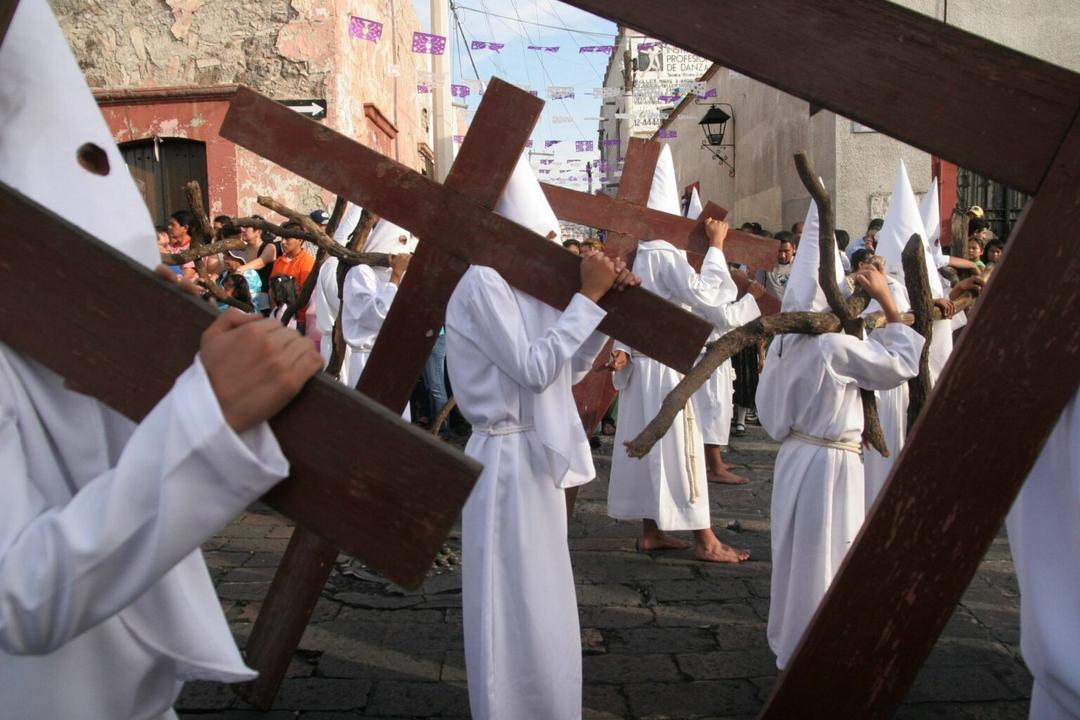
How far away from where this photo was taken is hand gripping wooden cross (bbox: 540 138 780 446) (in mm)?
4797

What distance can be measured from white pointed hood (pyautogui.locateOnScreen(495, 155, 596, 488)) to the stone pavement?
989 millimetres

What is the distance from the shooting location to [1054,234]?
1412 mm

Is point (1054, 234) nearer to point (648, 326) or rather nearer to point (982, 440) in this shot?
point (982, 440)

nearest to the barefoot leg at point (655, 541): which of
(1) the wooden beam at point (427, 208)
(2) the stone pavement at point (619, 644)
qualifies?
(2) the stone pavement at point (619, 644)

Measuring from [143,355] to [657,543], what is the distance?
4984 millimetres

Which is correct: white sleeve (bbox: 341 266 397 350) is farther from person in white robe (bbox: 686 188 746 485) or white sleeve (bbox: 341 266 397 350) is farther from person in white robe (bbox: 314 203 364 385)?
person in white robe (bbox: 686 188 746 485)

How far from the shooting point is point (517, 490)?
317 centimetres

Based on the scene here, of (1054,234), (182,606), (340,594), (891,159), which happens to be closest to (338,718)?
(340,594)

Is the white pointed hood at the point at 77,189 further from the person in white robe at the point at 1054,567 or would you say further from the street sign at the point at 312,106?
the street sign at the point at 312,106

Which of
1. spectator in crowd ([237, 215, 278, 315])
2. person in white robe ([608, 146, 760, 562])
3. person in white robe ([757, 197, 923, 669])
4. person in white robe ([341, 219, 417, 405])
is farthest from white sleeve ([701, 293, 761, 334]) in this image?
spectator in crowd ([237, 215, 278, 315])

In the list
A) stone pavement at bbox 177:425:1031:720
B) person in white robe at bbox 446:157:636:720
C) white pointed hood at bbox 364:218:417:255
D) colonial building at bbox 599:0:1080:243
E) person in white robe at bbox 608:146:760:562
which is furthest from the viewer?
colonial building at bbox 599:0:1080:243

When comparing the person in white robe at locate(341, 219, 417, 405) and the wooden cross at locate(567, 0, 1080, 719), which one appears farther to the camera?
the person in white robe at locate(341, 219, 417, 405)

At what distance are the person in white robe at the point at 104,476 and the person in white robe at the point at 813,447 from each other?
2.86 m

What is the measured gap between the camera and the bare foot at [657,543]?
584 centimetres
